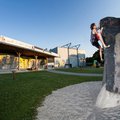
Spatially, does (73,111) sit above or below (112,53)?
below

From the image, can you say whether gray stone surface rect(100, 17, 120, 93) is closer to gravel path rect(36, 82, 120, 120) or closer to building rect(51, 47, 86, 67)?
gravel path rect(36, 82, 120, 120)

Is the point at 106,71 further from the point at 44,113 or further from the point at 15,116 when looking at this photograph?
the point at 15,116

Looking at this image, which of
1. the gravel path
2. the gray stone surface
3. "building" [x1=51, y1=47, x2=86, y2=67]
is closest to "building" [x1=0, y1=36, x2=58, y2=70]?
"building" [x1=51, y1=47, x2=86, y2=67]

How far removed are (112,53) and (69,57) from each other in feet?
187

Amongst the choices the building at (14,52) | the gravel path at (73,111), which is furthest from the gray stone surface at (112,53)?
the building at (14,52)

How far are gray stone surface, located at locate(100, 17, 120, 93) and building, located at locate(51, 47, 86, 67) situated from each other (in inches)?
2028

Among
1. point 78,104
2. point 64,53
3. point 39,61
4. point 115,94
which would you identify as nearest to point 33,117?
point 78,104

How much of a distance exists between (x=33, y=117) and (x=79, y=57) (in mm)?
62609

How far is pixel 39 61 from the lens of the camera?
53125mm

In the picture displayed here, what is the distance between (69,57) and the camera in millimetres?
65688

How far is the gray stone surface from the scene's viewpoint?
8281mm

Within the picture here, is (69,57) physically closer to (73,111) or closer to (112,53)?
(112,53)

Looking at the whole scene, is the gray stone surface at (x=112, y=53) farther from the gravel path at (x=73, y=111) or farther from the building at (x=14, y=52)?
the building at (x=14, y=52)

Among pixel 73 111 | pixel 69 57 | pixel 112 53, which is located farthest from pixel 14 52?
pixel 69 57
